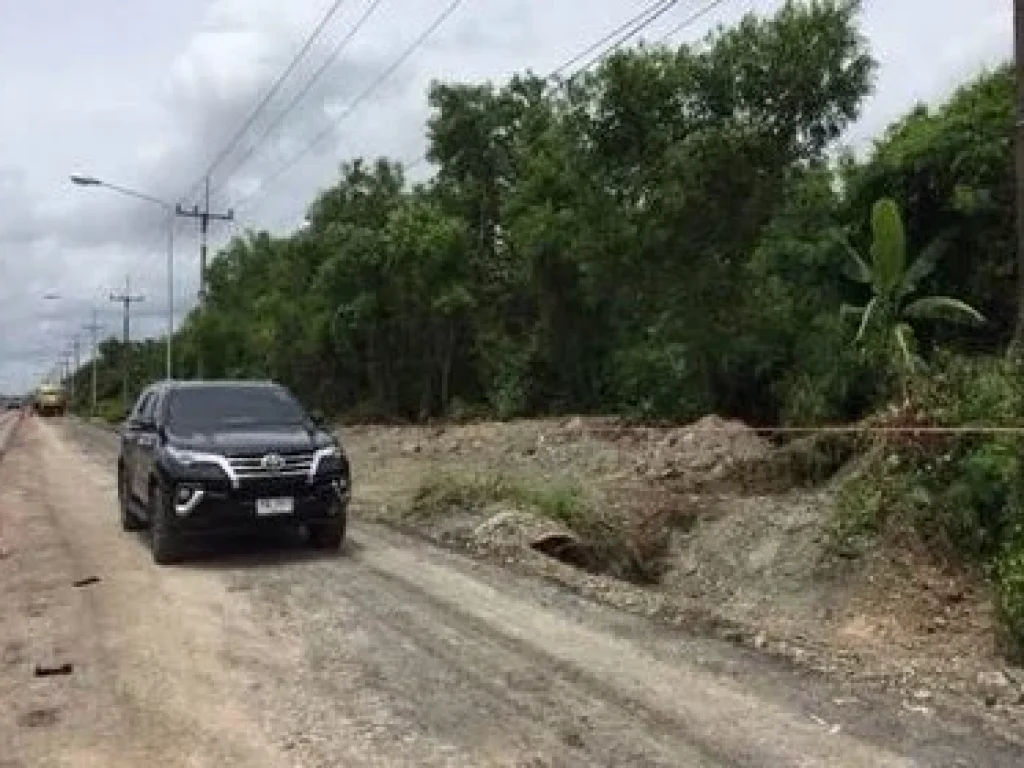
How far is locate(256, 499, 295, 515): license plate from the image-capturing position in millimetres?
14084

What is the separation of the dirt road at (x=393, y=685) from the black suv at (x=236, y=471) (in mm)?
815

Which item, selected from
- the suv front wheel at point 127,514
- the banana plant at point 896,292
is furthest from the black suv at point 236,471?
the banana plant at point 896,292

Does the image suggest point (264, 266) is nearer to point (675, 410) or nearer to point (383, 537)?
point (675, 410)

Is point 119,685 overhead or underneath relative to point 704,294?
underneath

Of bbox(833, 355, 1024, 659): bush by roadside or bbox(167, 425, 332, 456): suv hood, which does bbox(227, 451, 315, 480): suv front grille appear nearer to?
bbox(167, 425, 332, 456): suv hood

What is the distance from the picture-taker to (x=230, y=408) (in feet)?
51.4

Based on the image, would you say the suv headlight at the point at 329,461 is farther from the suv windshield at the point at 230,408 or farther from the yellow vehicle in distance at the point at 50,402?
the yellow vehicle in distance at the point at 50,402

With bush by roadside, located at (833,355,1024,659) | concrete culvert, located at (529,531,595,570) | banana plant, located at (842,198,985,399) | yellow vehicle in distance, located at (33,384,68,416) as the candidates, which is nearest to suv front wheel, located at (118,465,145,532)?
concrete culvert, located at (529,531,595,570)

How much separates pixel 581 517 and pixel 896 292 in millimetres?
7357

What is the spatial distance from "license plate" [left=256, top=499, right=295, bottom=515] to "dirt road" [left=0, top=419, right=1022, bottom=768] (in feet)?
2.60

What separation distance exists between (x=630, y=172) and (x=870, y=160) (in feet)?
13.8

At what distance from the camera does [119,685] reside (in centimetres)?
874

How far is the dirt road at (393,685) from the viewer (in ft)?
23.2

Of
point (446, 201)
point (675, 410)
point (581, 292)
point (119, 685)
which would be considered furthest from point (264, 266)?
point (119, 685)
